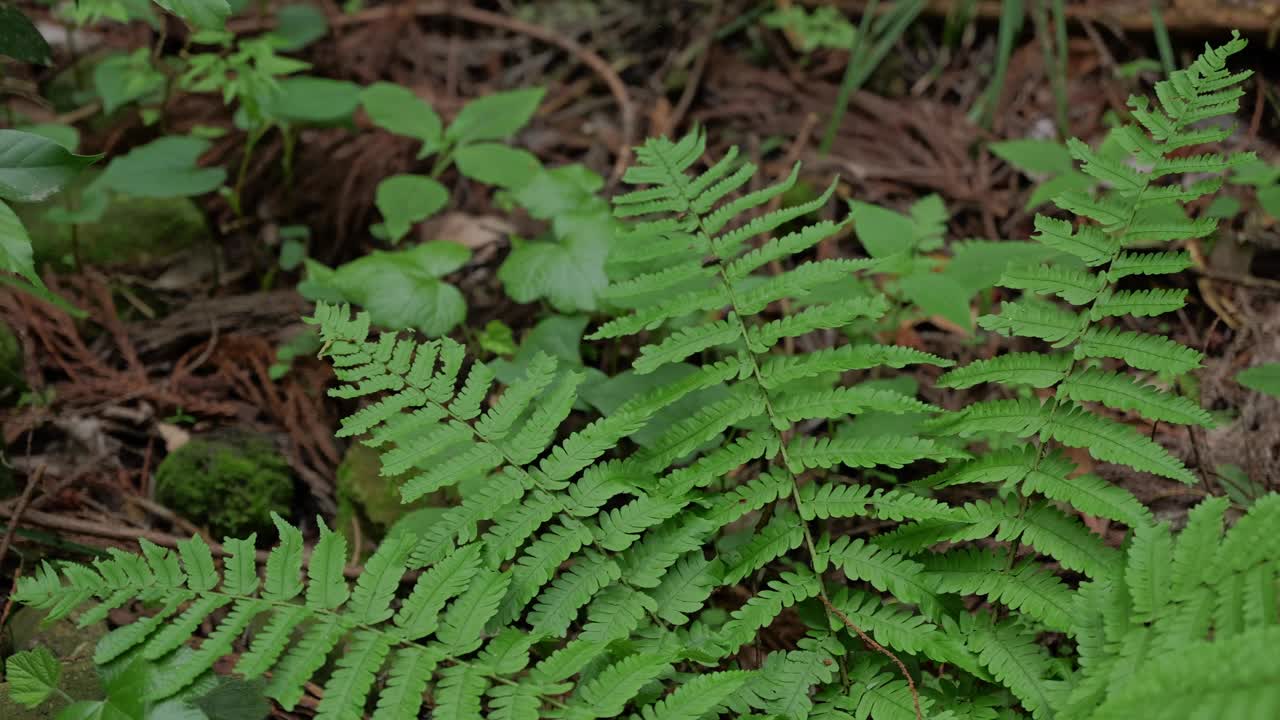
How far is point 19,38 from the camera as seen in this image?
7.32 feet

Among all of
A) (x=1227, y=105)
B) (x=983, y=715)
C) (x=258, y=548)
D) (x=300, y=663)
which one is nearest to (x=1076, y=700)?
Answer: (x=983, y=715)

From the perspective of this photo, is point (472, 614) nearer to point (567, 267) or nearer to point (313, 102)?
point (567, 267)

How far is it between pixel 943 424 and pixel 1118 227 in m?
0.52

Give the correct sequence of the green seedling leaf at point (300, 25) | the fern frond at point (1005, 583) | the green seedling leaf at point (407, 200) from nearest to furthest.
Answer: the fern frond at point (1005, 583) → the green seedling leaf at point (407, 200) → the green seedling leaf at point (300, 25)

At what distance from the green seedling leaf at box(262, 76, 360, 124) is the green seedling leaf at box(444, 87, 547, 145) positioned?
0.35m

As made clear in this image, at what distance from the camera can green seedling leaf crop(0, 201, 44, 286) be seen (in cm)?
163

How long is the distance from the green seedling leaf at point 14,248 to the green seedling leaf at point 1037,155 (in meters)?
2.64

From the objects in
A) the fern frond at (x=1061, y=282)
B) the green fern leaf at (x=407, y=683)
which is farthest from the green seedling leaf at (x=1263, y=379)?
the green fern leaf at (x=407, y=683)

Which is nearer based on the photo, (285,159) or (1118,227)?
(1118,227)

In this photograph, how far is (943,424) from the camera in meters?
2.00

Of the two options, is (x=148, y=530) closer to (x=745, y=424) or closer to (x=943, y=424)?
(x=745, y=424)

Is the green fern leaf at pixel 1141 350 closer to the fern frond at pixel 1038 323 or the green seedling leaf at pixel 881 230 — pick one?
the fern frond at pixel 1038 323

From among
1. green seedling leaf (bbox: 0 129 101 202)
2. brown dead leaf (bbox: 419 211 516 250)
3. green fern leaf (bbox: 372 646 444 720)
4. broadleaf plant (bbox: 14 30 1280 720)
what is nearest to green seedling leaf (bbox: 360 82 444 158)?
brown dead leaf (bbox: 419 211 516 250)

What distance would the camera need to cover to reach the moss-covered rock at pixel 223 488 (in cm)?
257
